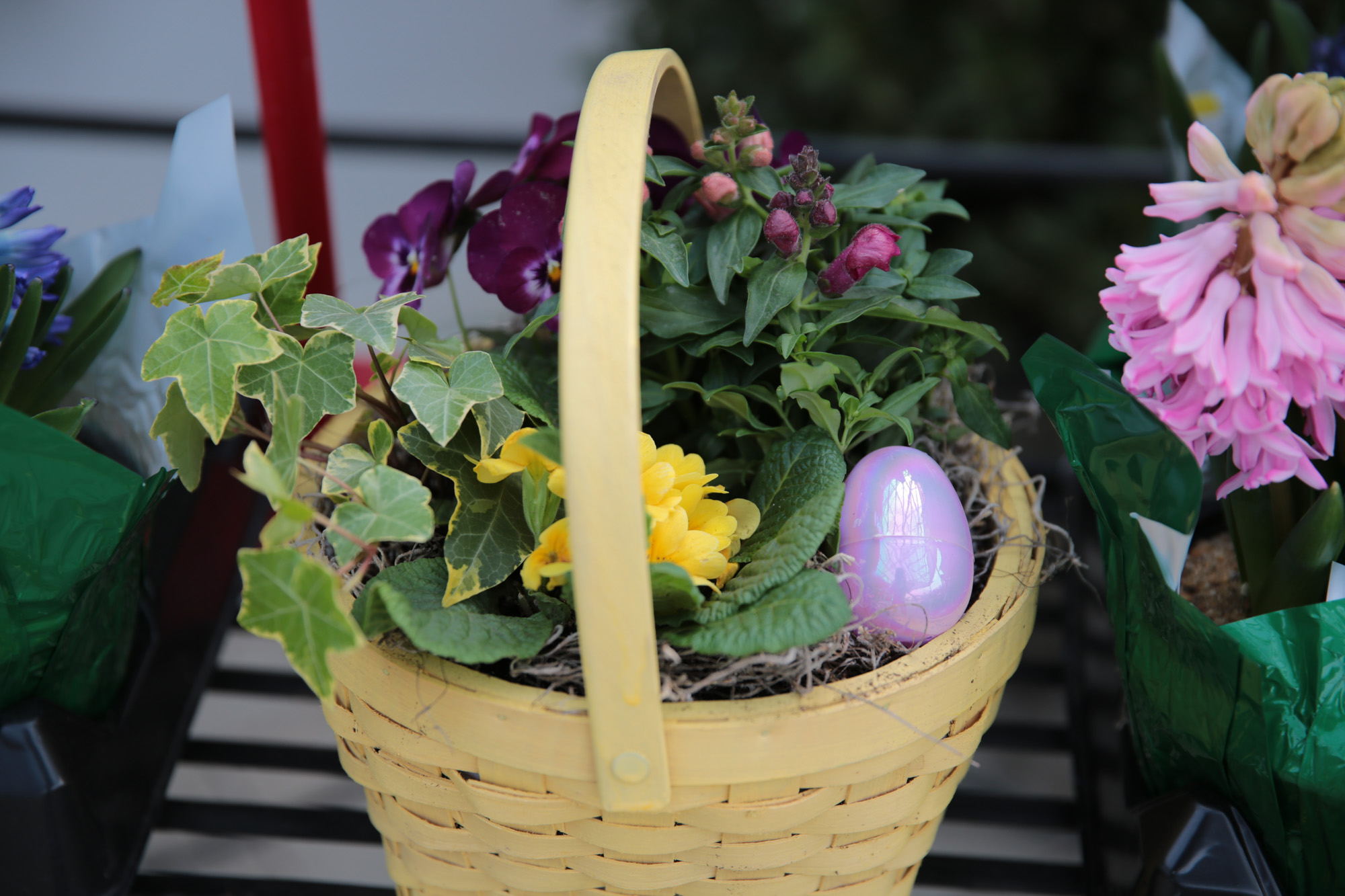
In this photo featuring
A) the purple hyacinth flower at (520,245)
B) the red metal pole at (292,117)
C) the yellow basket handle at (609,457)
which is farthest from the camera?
the red metal pole at (292,117)

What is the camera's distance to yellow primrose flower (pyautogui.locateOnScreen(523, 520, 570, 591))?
0.43m

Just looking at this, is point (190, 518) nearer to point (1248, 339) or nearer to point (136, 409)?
point (136, 409)

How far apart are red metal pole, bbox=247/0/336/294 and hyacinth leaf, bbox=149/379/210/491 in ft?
0.94

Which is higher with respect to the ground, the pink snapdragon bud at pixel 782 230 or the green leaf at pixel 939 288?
the pink snapdragon bud at pixel 782 230

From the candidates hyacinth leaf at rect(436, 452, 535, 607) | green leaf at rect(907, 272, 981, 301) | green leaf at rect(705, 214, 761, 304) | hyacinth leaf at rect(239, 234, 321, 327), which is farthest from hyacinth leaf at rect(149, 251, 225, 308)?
green leaf at rect(907, 272, 981, 301)

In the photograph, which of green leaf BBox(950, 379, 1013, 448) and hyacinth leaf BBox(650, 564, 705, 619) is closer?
hyacinth leaf BBox(650, 564, 705, 619)

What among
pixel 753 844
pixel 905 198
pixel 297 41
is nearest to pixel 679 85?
pixel 905 198

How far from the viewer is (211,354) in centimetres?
44

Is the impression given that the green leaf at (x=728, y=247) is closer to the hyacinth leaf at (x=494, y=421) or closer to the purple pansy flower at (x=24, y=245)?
the hyacinth leaf at (x=494, y=421)

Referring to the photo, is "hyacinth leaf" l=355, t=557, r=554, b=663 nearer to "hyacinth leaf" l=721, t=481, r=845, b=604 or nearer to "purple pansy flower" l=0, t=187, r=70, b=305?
"hyacinth leaf" l=721, t=481, r=845, b=604

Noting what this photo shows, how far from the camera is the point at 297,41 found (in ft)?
2.19

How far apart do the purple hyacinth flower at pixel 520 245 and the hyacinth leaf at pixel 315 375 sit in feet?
0.34

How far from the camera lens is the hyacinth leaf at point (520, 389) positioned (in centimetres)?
49

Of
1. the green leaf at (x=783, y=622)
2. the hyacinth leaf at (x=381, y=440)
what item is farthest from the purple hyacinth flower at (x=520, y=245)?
the green leaf at (x=783, y=622)
